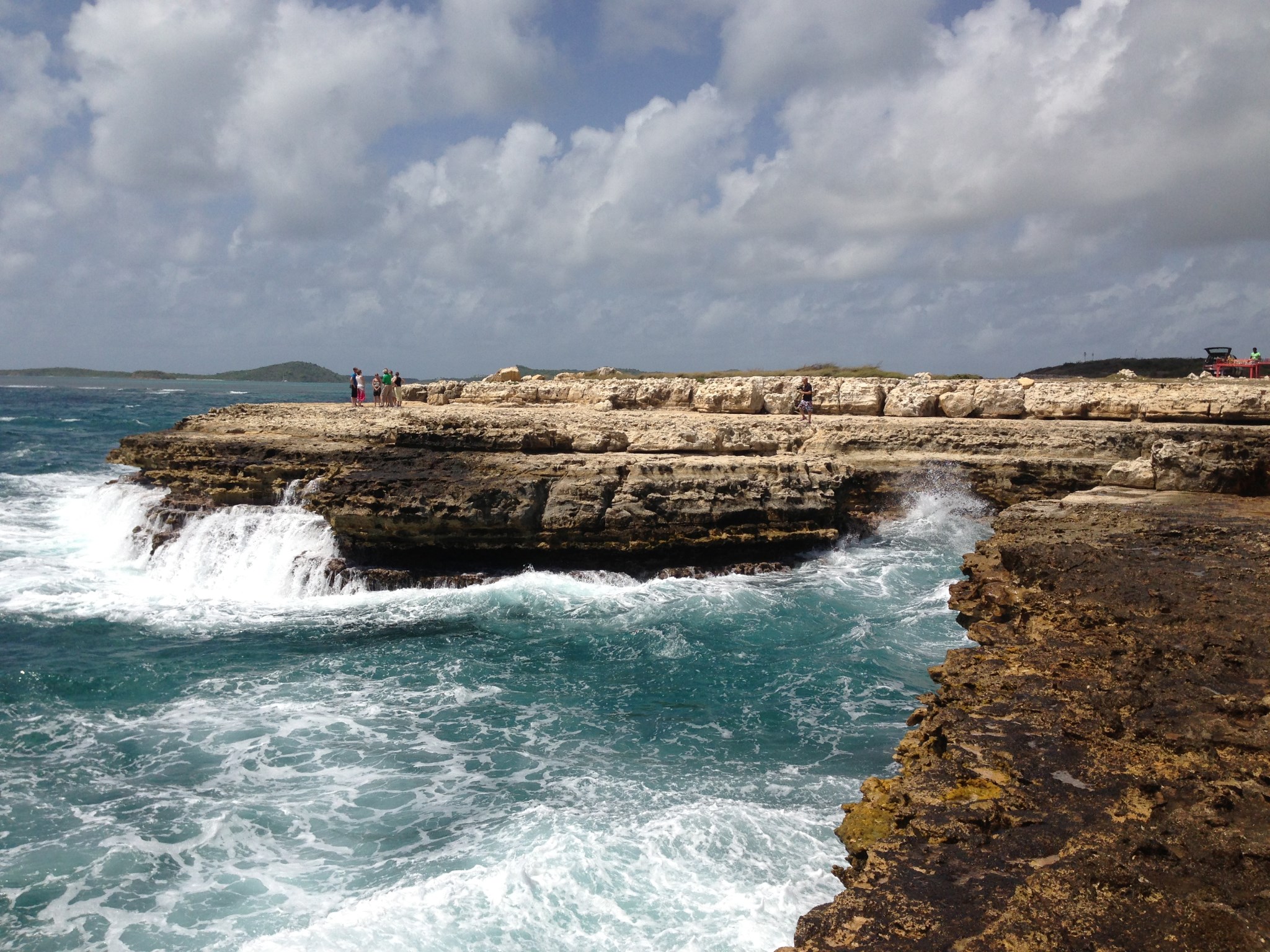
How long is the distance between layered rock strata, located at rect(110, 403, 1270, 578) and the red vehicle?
36.1 feet

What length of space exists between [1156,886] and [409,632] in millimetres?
12034

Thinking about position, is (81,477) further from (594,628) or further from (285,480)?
(594,628)

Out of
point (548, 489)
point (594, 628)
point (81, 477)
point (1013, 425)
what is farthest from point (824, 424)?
point (81, 477)

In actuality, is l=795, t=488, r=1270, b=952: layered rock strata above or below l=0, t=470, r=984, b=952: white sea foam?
above

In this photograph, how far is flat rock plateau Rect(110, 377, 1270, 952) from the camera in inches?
139

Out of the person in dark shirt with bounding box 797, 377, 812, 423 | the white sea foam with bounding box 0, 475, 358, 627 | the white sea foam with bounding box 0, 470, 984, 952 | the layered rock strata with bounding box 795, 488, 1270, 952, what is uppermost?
the person in dark shirt with bounding box 797, 377, 812, 423

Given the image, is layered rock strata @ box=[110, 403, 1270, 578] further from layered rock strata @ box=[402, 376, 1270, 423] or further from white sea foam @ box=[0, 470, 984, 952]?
layered rock strata @ box=[402, 376, 1270, 423]

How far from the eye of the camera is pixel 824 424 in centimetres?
2205

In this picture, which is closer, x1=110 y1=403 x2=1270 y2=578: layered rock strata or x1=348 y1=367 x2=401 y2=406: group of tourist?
x1=110 y1=403 x2=1270 y2=578: layered rock strata

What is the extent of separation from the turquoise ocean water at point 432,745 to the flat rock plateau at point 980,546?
138 centimetres

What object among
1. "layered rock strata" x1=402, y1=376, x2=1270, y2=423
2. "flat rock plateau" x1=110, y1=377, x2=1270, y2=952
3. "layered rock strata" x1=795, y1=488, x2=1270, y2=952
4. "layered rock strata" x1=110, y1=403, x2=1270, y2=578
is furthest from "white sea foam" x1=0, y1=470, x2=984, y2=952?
"layered rock strata" x1=402, y1=376, x2=1270, y2=423

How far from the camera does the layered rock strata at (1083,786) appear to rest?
3.26 meters

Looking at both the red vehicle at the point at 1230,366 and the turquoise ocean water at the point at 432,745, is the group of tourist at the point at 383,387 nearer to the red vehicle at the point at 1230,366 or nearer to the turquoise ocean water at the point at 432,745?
the turquoise ocean water at the point at 432,745

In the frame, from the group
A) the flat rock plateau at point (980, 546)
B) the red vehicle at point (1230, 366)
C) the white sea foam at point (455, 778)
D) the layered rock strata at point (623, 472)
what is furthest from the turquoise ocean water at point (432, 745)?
the red vehicle at point (1230, 366)
